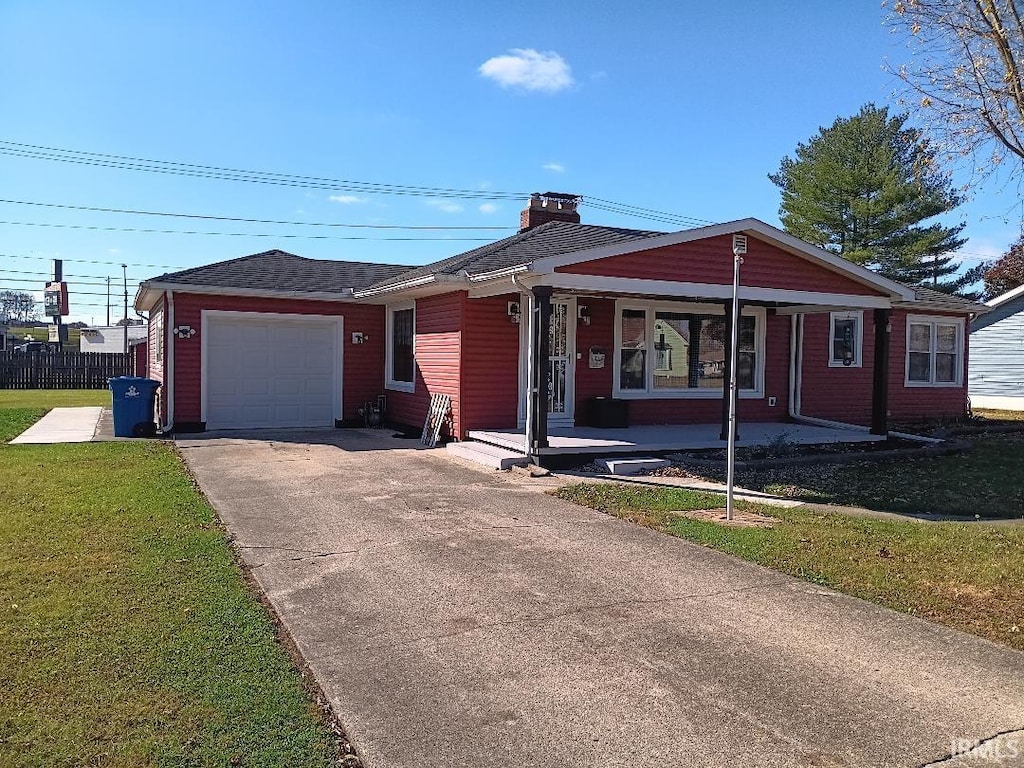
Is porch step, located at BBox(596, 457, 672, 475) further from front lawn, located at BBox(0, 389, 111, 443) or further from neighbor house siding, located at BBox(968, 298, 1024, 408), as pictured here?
neighbor house siding, located at BBox(968, 298, 1024, 408)

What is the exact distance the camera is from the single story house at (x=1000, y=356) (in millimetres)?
20531

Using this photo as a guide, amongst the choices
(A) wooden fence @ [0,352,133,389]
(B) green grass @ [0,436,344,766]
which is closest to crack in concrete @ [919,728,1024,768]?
(B) green grass @ [0,436,344,766]

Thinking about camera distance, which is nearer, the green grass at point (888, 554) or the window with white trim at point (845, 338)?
the green grass at point (888, 554)

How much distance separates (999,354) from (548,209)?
1413 cm

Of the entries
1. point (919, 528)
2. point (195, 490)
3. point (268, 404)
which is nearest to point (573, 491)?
point (919, 528)

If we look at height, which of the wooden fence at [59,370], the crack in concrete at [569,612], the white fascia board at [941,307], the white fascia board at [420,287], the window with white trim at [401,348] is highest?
the white fascia board at [941,307]

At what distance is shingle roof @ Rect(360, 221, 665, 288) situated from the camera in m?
10.7

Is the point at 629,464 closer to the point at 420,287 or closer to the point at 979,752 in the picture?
the point at 420,287

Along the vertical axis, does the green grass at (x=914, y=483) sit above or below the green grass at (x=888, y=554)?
above

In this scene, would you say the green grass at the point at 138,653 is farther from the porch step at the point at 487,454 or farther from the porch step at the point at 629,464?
the porch step at the point at 629,464

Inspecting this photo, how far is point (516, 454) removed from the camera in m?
10.4

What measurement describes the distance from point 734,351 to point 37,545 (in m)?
6.40

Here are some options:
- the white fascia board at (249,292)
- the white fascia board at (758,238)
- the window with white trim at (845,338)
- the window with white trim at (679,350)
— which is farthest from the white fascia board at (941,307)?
the white fascia board at (249,292)

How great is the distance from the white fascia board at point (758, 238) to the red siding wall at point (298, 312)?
267 inches
